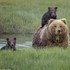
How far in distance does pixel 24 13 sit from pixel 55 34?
55.2ft

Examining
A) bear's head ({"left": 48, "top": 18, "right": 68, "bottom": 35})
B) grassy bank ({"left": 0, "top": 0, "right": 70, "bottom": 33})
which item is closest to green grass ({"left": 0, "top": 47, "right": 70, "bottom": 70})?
bear's head ({"left": 48, "top": 18, "right": 68, "bottom": 35})

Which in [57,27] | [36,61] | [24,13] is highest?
[57,27]

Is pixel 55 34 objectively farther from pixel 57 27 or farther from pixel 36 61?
pixel 36 61

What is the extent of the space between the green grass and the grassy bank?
15.3 m

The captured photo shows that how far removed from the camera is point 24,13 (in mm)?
29562

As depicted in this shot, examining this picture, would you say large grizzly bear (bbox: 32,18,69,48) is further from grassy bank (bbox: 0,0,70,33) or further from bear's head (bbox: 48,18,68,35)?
grassy bank (bbox: 0,0,70,33)

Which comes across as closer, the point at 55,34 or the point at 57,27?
the point at 57,27

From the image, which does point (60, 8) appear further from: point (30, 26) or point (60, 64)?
point (60, 64)

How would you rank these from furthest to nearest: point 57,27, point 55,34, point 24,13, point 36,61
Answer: point 24,13 → point 55,34 → point 57,27 → point 36,61

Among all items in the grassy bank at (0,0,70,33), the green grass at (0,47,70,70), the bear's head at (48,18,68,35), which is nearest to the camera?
the green grass at (0,47,70,70)

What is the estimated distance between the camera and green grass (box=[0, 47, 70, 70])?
8828 mm

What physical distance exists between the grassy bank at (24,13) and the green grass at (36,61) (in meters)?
15.3

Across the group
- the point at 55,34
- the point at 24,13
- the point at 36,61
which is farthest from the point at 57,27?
the point at 24,13

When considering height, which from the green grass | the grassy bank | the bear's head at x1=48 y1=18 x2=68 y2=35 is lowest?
the grassy bank
